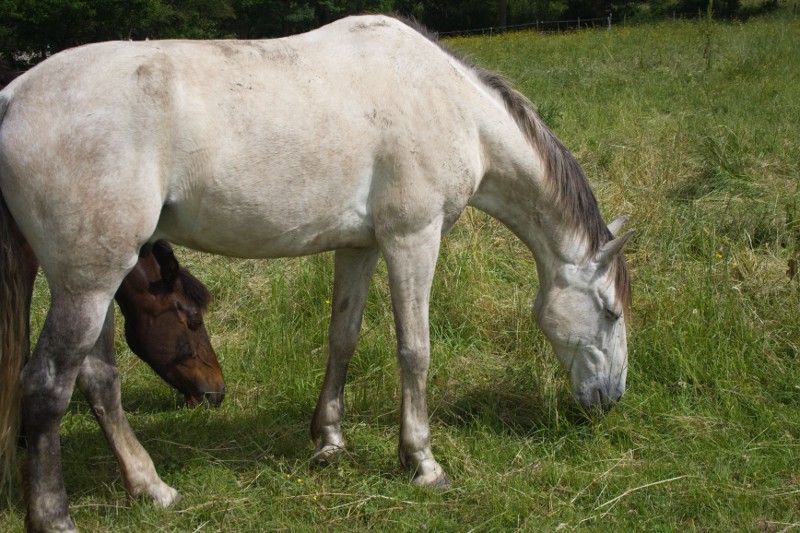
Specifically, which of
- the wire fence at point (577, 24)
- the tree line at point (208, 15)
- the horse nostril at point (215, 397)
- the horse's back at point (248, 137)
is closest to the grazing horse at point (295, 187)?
the horse's back at point (248, 137)

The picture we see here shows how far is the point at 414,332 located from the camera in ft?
11.3

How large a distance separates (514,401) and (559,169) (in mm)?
1339

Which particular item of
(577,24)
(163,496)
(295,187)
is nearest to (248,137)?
(295,187)

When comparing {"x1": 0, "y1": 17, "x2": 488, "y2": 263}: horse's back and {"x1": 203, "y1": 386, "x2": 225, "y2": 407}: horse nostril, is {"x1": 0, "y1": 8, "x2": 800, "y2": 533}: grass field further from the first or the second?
{"x1": 0, "y1": 17, "x2": 488, "y2": 263}: horse's back

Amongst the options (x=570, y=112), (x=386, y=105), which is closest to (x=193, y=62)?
(x=386, y=105)

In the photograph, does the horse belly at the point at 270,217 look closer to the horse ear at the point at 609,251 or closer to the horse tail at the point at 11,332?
the horse tail at the point at 11,332

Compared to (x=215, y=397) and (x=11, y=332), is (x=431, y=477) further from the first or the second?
(x=11, y=332)

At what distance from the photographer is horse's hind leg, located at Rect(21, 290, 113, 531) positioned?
8.91 feet

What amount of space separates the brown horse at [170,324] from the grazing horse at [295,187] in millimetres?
762

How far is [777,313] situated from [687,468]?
4.95 ft

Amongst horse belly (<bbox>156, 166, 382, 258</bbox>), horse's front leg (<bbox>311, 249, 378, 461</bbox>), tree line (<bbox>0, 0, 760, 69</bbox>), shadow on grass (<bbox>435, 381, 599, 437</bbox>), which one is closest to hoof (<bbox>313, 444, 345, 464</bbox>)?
horse's front leg (<bbox>311, 249, 378, 461</bbox>)

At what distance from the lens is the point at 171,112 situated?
2.72 meters

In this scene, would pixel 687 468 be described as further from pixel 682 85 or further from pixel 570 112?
pixel 682 85

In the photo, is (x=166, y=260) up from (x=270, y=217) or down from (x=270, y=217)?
down
